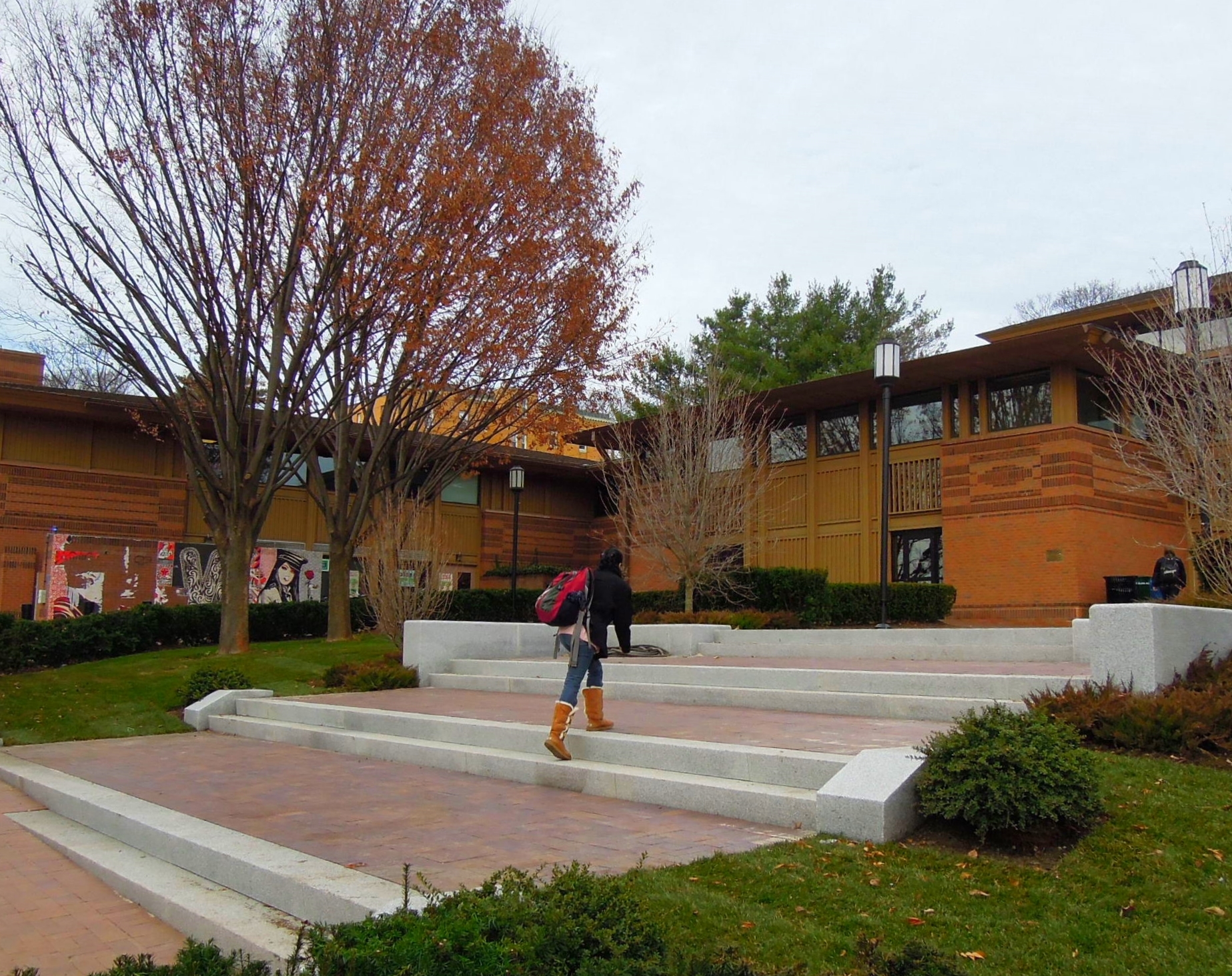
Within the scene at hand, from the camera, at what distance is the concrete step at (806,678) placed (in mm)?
9258

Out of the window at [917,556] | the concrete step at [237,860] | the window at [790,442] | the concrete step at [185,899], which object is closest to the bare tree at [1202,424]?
the window at [917,556]

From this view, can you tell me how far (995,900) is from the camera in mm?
4676

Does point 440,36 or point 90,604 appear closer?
point 440,36

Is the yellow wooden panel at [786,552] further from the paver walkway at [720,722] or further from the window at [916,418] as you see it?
the paver walkway at [720,722]

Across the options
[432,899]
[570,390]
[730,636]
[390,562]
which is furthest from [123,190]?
[432,899]

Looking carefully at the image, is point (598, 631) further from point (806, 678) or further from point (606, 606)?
point (806, 678)

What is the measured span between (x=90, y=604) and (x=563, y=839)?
25.0 m

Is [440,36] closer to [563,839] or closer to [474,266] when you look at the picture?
[474,266]

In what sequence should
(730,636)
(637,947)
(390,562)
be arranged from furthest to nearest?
1. (390,562)
2. (730,636)
3. (637,947)

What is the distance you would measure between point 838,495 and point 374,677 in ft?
55.0

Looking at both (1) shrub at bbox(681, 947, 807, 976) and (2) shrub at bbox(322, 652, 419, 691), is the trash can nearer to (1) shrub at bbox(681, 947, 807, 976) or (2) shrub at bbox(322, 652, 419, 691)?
(2) shrub at bbox(322, 652, 419, 691)

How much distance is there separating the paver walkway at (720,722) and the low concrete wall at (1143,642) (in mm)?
1376

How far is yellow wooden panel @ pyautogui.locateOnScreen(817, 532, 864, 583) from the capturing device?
92.0 ft

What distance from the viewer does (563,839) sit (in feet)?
20.4
